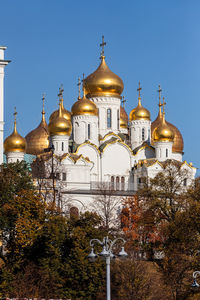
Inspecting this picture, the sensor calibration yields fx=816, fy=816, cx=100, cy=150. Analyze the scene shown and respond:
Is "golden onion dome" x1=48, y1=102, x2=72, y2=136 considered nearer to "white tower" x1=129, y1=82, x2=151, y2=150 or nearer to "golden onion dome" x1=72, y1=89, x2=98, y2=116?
"golden onion dome" x1=72, y1=89, x2=98, y2=116

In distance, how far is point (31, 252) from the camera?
32656 millimetres

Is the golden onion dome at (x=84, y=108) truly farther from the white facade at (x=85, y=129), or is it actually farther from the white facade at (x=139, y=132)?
the white facade at (x=139, y=132)

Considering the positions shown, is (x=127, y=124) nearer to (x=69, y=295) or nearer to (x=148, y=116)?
(x=148, y=116)

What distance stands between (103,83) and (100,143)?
4554 mm

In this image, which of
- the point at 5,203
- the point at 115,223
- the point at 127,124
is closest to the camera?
the point at 5,203

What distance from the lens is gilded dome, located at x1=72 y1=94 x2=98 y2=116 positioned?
60.5 meters

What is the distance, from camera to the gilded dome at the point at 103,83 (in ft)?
203

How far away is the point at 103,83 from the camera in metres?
61.8

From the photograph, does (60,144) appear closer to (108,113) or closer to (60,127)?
(60,127)

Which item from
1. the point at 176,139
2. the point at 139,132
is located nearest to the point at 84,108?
the point at 139,132

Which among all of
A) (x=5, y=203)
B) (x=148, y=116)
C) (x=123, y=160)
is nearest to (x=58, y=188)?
(x=123, y=160)

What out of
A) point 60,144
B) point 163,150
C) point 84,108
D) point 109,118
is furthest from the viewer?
point 109,118

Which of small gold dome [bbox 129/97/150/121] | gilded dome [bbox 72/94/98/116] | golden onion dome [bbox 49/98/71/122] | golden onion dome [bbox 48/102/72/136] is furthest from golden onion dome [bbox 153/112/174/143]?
golden onion dome [bbox 49/98/71/122]

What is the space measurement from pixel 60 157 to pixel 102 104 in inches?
270
